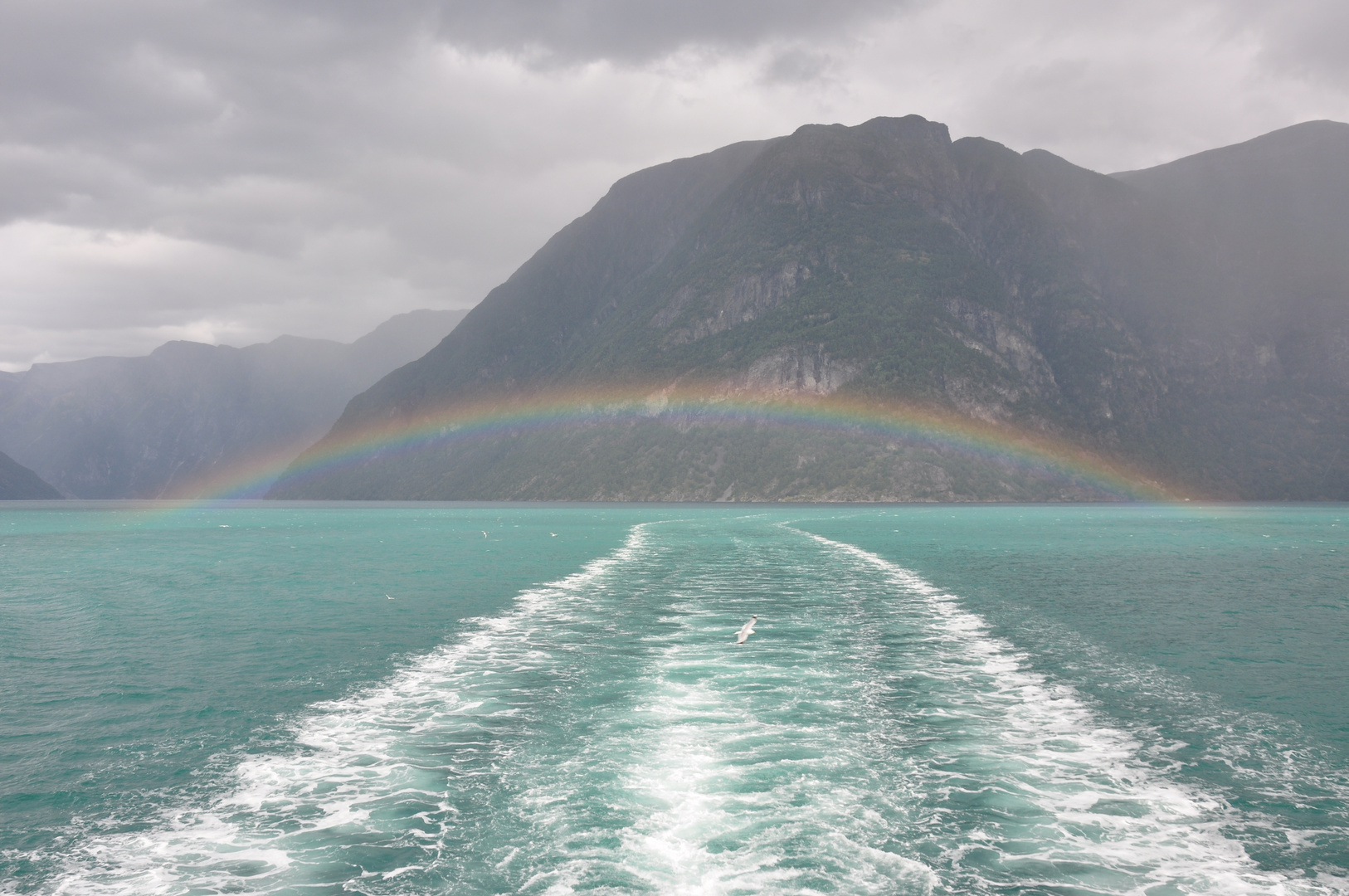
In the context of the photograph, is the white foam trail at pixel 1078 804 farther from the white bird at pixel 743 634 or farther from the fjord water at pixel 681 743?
the white bird at pixel 743 634

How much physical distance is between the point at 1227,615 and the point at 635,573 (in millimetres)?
29823

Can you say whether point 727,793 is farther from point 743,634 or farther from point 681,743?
point 743,634

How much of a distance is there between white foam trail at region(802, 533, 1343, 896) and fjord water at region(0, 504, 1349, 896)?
0.21 feet

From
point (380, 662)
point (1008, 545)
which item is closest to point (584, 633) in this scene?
point (380, 662)

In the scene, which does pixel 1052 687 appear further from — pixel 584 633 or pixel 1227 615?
pixel 1227 615

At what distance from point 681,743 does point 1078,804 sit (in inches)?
277

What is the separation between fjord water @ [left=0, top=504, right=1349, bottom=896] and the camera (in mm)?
11453

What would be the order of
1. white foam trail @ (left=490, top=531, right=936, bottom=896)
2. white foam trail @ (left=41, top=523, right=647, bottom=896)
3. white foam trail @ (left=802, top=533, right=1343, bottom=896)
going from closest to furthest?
white foam trail @ (left=802, top=533, right=1343, bottom=896)
white foam trail @ (left=490, top=531, right=936, bottom=896)
white foam trail @ (left=41, top=523, right=647, bottom=896)

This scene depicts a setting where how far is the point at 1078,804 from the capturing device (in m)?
13.6

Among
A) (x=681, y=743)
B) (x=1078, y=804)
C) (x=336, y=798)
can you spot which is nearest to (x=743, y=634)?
(x=681, y=743)

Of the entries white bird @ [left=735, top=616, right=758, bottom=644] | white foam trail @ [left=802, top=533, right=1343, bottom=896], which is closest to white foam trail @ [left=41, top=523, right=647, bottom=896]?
white bird @ [left=735, top=616, right=758, bottom=644]

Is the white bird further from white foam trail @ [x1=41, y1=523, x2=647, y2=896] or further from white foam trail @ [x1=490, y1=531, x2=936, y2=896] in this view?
white foam trail @ [x1=41, y1=523, x2=647, y2=896]

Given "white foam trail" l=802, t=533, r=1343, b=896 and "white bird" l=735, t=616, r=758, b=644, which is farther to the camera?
"white bird" l=735, t=616, r=758, b=644

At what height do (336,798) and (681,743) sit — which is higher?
(681,743)
